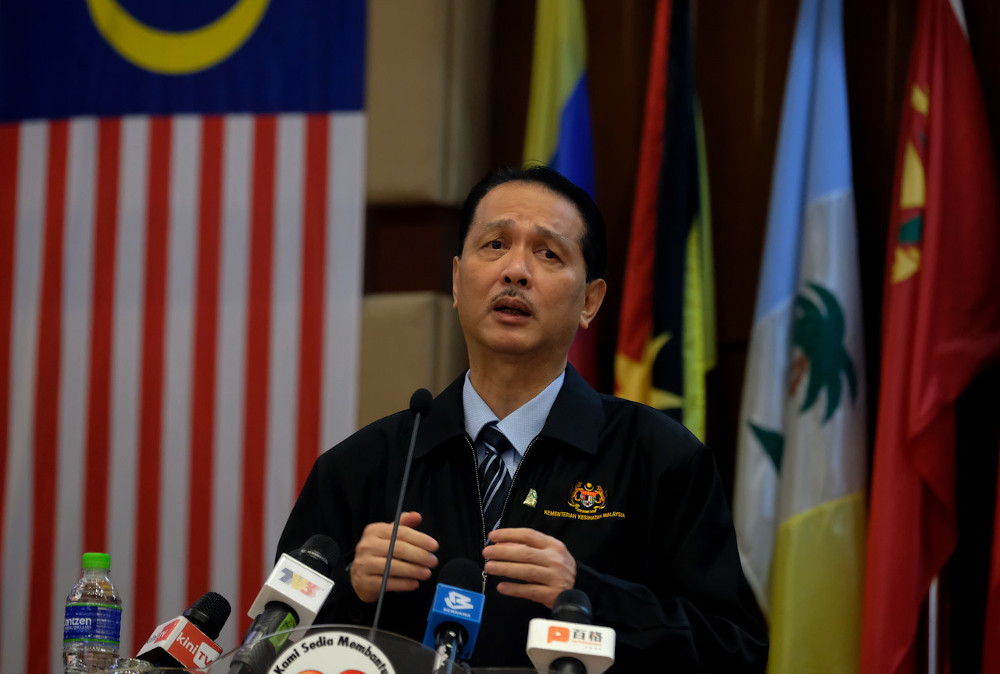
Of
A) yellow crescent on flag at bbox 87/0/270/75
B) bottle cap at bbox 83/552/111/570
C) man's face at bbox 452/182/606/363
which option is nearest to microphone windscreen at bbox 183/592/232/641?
bottle cap at bbox 83/552/111/570

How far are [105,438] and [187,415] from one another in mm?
320

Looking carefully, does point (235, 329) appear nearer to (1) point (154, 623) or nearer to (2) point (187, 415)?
(2) point (187, 415)

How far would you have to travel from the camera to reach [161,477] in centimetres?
397

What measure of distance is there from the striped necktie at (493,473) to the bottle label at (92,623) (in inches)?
23.5

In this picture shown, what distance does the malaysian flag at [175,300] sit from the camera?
3.91 meters

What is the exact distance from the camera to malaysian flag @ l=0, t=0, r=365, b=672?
3906 mm

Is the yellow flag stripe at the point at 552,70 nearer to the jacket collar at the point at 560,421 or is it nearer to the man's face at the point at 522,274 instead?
the man's face at the point at 522,274

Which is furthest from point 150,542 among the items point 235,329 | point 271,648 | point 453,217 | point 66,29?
point 271,648

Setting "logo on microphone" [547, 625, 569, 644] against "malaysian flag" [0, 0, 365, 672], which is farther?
"malaysian flag" [0, 0, 365, 672]

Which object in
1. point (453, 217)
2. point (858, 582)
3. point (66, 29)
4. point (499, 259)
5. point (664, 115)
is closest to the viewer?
→ point (499, 259)

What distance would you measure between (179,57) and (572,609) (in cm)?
340

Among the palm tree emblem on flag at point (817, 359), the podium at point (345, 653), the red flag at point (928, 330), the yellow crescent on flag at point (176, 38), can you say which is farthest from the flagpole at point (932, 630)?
the yellow crescent on flag at point (176, 38)

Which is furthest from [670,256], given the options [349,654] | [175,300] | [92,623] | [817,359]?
[349,654]

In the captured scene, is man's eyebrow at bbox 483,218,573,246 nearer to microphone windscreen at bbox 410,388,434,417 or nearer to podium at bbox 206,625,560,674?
microphone windscreen at bbox 410,388,434,417
